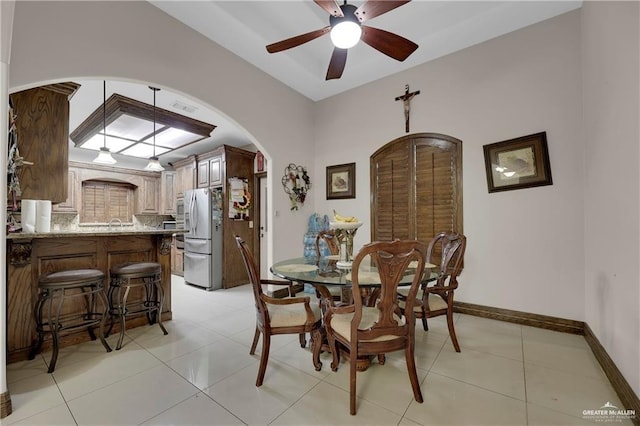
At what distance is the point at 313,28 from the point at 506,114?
2.41 meters

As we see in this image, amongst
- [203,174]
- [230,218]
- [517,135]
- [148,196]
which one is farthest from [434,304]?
[148,196]

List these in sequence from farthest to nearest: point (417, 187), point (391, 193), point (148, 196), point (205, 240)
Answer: point (148, 196) → point (205, 240) → point (391, 193) → point (417, 187)

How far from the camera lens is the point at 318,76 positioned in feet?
13.0

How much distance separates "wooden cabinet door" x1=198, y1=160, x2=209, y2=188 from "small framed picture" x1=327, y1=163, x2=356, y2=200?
7.62ft

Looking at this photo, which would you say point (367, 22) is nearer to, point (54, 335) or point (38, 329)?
point (54, 335)

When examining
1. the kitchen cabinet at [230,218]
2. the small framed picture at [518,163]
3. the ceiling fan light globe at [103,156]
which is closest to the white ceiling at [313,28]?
the ceiling fan light globe at [103,156]

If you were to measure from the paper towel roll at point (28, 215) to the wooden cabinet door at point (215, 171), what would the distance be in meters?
2.60

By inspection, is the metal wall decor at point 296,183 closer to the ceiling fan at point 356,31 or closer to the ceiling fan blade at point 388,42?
the ceiling fan at point 356,31

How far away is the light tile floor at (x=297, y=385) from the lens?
1.53 metres

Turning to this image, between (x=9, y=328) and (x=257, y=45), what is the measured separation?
3.58 meters

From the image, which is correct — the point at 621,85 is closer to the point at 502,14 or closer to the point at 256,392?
the point at 502,14

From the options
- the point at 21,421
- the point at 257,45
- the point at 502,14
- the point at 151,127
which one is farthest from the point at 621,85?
the point at 151,127

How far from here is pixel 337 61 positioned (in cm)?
263

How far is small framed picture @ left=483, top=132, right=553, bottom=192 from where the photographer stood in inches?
109
